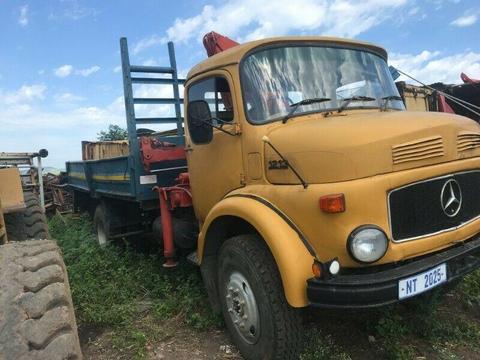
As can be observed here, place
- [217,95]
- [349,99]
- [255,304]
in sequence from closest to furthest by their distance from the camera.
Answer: [255,304], [349,99], [217,95]

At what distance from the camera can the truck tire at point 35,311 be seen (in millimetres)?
2055

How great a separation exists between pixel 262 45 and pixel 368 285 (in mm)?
2017

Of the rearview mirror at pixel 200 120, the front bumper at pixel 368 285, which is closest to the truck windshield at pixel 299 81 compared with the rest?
the rearview mirror at pixel 200 120

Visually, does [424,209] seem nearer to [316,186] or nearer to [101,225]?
[316,186]

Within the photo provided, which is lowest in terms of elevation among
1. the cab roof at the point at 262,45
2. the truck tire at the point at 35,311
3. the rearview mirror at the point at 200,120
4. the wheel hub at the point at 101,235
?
the wheel hub at the point at 101,235

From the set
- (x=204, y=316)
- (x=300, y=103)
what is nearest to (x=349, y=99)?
(x=300, y=103)

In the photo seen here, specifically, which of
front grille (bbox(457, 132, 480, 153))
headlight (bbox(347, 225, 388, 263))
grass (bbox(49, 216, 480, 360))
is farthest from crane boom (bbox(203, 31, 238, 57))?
headlight (bbox(347, 225, 388, 263))

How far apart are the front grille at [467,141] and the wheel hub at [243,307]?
5.75ft

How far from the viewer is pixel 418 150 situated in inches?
117

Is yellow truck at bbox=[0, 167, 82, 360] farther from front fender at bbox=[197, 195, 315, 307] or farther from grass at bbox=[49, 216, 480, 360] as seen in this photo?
grass at bbox=[49, 216, 480, 360]

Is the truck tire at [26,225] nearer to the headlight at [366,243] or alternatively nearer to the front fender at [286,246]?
the front fender at [286,246]

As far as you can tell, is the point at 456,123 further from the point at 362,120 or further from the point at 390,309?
the point at 390,309

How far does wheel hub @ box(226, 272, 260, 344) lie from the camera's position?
11.0 feet

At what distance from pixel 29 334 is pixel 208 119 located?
216cm
